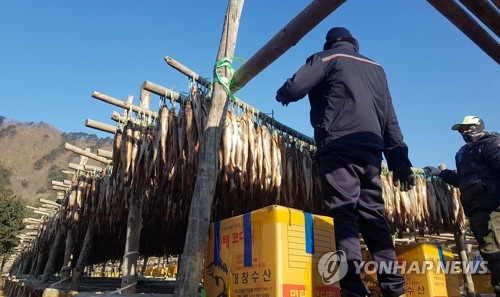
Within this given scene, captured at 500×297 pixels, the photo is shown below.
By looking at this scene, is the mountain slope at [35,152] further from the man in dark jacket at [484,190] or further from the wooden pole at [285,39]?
the man in dark jacket at [484,190]

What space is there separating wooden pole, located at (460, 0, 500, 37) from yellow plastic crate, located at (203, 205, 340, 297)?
1.62m

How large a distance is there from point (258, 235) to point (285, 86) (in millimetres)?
1011

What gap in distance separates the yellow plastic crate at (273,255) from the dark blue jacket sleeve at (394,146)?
28.9 inches

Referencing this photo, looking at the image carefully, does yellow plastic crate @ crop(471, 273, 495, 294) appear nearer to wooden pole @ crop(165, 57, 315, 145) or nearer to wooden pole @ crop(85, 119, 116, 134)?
wooden pole @ crop(165, 57, 315, 145)

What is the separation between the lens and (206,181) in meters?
3.26

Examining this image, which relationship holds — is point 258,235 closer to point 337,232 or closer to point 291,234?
point 291,234

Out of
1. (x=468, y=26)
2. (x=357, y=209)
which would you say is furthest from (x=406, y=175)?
(x=468, y=26)

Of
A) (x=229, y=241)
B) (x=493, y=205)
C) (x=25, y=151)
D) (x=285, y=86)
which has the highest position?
(x=25, y=151)

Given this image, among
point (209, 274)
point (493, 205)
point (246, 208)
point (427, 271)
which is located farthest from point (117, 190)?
point (493, 205)

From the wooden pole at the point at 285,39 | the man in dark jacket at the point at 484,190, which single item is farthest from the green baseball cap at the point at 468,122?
the wooden pole at the point at 285,39

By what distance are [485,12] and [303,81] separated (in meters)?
1.17

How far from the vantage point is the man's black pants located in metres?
2.21

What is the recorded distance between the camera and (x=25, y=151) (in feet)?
365

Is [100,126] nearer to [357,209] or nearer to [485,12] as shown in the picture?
[357,209]
